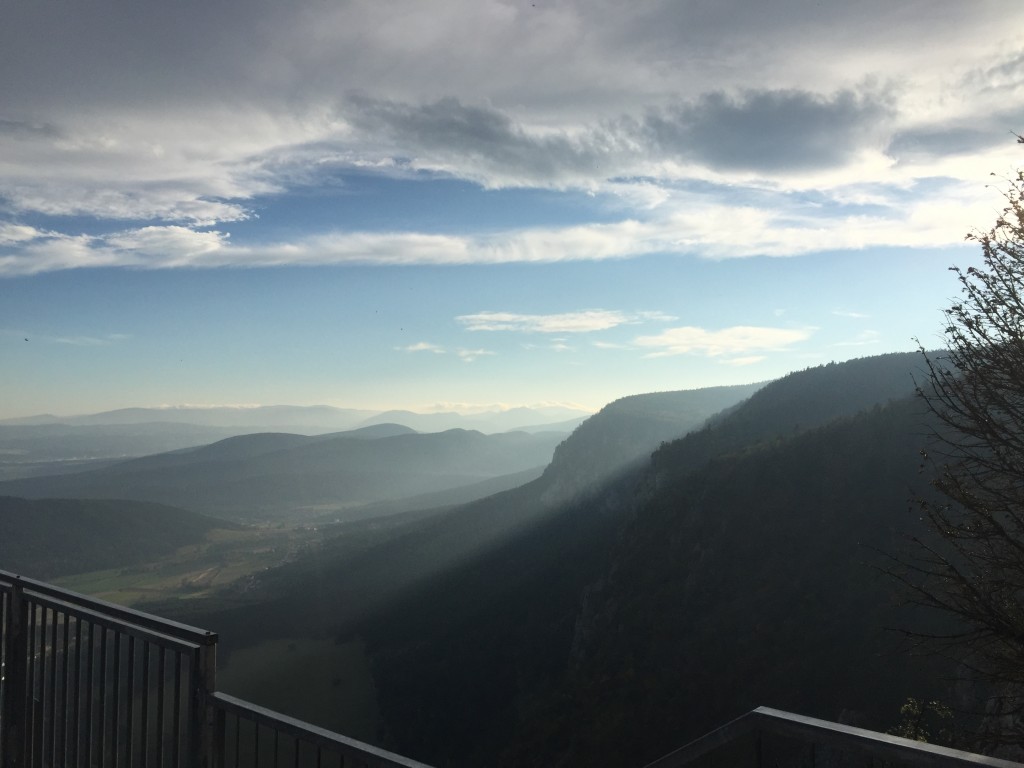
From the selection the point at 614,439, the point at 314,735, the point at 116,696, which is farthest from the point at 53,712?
the point at 614,439

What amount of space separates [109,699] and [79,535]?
20158cm

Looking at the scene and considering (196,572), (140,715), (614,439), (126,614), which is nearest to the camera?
(140,715)

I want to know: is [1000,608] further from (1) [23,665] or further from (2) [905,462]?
(2) [905,462]

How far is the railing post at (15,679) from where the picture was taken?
5.72 metres

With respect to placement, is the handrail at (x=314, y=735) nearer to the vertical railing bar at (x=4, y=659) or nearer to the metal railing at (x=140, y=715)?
the metal railing at (x=140, y=715)

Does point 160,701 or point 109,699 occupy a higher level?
point 160,701

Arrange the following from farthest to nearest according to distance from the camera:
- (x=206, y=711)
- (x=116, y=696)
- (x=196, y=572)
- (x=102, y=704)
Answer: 1. (x=196, y=572)
2. (x=102, y=704)
3. (x=116, y=696)
4. (x=206, y=711)

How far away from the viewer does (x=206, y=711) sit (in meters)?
4.43

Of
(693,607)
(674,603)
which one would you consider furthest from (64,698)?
(674,603)

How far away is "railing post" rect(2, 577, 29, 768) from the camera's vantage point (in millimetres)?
5723

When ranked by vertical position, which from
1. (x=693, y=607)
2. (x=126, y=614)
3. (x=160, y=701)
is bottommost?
(x=693, y=607)

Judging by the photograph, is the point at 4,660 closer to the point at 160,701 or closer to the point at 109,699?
the point at 109,699

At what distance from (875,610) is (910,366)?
46708 millimetres

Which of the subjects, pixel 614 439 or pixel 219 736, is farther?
pixel 614 439
